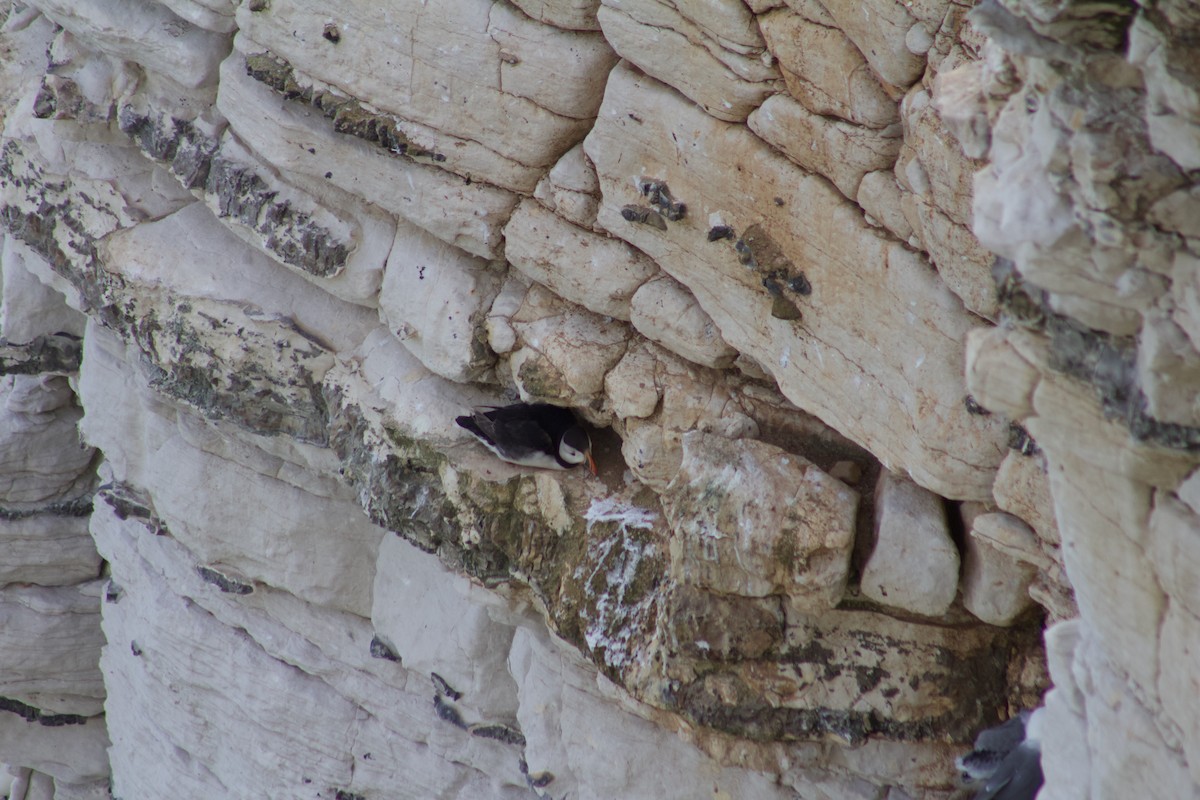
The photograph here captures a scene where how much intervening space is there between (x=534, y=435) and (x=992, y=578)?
2109 millimetres

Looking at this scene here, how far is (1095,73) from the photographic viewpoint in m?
2.10

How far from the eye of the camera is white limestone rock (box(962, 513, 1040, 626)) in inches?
159

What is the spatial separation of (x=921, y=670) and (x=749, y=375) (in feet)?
4.70

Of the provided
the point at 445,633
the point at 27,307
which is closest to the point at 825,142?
the point at 445,633

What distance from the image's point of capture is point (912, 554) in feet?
13.9

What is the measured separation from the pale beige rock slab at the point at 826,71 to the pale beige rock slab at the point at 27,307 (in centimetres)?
665

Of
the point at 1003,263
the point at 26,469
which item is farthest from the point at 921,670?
the point at 26,469

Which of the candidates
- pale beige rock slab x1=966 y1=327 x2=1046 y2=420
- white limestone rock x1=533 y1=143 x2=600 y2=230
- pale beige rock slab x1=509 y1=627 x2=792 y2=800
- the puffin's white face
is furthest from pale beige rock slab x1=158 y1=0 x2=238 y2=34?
pale beige rock slab x1=966 y1=327 x2=1046 y2=420

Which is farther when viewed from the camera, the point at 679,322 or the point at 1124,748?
the point at 679,322

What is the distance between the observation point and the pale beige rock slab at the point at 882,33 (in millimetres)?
3410

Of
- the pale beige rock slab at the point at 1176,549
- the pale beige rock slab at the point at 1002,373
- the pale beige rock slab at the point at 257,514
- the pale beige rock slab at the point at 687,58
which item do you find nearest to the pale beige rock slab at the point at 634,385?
the pale beige rock slab at the point at 687,58

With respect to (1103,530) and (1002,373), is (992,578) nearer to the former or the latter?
(1103,530)

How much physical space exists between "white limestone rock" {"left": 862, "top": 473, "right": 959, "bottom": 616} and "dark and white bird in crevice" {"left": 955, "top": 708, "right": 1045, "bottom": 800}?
509 millimetres

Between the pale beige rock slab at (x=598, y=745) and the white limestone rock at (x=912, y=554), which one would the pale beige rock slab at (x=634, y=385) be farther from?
the pale beige rock slab at (x=598, y=745)
